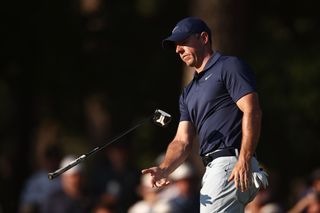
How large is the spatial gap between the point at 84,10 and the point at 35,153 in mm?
7087

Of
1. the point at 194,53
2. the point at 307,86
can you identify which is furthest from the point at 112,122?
the point at 194,53

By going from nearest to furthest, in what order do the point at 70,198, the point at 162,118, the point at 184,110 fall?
the point at 162,118 → the point at 184,110 → the point at 70,198

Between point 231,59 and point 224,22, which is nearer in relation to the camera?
point 231,59

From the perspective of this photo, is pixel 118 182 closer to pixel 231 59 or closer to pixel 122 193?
pixel 122 193

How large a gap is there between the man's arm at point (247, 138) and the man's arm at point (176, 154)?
802 millimetres

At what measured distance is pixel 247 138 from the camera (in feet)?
37.0

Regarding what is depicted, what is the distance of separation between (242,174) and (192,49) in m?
1.34

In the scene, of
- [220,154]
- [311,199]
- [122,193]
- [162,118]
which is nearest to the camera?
[220,154]

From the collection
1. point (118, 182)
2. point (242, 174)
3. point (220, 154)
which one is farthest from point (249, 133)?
point (118, 182)

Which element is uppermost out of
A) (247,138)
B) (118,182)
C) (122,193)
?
(247,138)

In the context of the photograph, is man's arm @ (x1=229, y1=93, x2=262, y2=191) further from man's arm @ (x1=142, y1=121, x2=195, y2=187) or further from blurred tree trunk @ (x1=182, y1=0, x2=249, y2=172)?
blurred tree trunk @ (x1=182, y1=0, x2=249, y2=172)

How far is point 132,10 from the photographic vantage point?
26.5m

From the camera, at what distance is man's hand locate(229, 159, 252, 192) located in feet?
36.7

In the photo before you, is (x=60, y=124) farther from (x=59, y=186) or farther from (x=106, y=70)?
(x=59, y=186)
